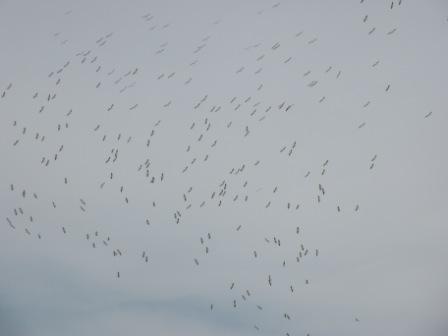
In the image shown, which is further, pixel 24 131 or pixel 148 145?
pixel 148 145

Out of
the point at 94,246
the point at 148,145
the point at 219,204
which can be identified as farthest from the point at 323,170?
the point at 94,246

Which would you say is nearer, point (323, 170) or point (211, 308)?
point (323, 170)

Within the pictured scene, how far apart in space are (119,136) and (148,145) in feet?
5.18

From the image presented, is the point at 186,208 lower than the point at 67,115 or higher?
lower

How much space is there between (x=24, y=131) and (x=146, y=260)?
8.76 meters

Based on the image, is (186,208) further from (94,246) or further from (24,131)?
(24,131)

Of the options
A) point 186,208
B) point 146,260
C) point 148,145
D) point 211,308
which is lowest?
point 211,308

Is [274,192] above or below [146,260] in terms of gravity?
above

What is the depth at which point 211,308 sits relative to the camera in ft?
104

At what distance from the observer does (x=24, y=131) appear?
2947 centimetres

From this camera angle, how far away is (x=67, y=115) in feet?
101

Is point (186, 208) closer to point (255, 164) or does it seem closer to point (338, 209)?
point (255, 164)

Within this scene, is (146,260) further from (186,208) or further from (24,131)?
(24,131)

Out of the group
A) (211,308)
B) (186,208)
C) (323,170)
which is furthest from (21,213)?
(323,170)
